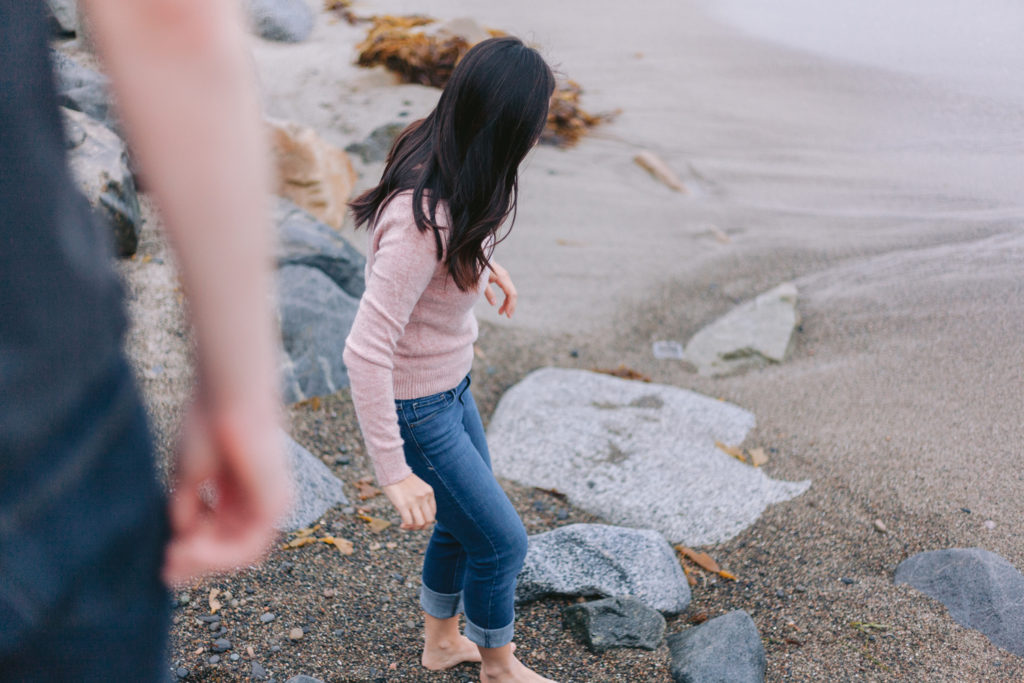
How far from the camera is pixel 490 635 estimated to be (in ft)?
7.31

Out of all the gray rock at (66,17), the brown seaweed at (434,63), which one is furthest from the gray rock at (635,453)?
A: the gray rock at (66,17)

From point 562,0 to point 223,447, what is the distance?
11038 millimetres

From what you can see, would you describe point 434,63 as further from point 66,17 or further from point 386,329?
point 386,329

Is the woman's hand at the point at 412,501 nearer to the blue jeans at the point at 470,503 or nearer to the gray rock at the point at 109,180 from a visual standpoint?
the blue jeans at the point at 470,503

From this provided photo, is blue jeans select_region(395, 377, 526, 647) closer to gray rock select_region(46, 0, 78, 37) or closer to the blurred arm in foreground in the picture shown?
the blurred arm in foreground

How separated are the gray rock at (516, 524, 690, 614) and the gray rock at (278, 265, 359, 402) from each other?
145cm

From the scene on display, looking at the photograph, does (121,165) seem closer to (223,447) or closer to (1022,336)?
(223,447)

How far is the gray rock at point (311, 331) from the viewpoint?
3.84m

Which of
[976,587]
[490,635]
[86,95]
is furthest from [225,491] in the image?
[86,95]

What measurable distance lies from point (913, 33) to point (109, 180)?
7772 mm

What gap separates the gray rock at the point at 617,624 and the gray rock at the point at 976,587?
996 millimetres

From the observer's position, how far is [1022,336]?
4.13 meters

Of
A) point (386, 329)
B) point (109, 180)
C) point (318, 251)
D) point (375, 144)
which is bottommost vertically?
point (375, 144)

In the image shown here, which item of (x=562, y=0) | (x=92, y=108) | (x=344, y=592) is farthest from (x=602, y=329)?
(x=562, y=0)
